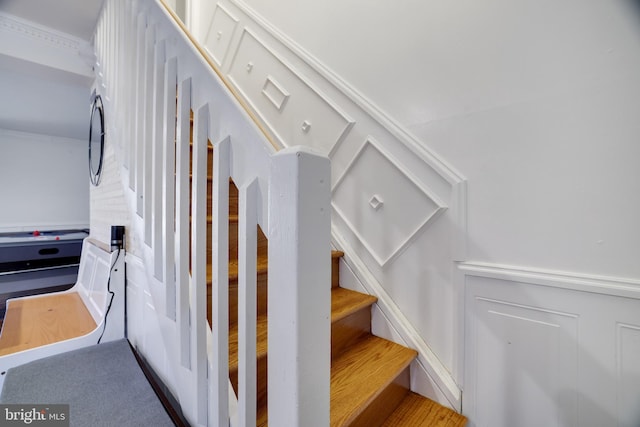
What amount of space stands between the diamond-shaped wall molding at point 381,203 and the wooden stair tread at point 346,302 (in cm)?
20

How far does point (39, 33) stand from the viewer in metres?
1.98

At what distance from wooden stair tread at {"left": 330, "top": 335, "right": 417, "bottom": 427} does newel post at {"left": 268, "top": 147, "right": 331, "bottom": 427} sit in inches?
14.6

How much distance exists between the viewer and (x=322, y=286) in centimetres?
50

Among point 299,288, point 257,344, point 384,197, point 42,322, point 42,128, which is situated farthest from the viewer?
point 42,128

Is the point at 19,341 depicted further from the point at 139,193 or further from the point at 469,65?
the point at 469,65

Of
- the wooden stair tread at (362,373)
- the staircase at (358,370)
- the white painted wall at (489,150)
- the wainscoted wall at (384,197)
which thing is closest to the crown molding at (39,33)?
the wainscoted wall at (384,197)

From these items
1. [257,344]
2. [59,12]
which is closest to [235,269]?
[257,344]

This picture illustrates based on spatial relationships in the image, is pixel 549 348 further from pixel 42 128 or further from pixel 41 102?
pixel 42 128

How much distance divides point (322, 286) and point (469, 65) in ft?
3.59

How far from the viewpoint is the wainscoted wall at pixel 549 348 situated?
76 cm

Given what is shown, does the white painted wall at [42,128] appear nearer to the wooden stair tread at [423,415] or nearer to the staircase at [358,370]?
the staircase at [358,370]

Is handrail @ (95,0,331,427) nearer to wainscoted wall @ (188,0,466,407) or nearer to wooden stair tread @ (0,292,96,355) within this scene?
wooden stair tread @ (0,292,96,355)

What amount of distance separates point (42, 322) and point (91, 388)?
864 mm

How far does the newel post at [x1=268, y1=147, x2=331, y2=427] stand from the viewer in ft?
1.49
